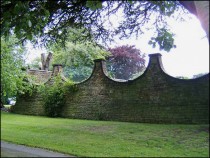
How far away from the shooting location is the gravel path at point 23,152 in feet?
26.6

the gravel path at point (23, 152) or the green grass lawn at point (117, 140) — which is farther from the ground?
the gravel path at point (23, 152)

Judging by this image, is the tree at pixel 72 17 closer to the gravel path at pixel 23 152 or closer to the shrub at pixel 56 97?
the gravel path at pixel 23 152

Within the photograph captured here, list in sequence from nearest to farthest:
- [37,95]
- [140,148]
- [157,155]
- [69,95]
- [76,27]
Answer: [157,155] < [140,148] < [76,27] < [69,95] < [37,95]

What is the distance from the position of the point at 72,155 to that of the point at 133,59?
107 feet

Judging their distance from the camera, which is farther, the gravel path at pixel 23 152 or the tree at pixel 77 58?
the tree at pixel 77 58

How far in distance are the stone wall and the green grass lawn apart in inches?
81.9

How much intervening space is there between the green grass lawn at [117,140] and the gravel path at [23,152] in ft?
1.12

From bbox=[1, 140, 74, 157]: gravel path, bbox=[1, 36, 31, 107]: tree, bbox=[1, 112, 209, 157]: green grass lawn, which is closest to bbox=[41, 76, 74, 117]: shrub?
bbox=[1, 36, 31, 107]: tree

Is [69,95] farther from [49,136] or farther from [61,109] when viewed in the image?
[49,136]

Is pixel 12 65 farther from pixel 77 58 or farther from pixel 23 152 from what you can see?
pixel 77 58

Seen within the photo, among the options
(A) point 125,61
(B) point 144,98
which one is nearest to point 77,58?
(A) point 125,61

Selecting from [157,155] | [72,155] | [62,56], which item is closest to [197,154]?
[157,155]

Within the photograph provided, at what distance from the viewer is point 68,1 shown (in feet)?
30.9

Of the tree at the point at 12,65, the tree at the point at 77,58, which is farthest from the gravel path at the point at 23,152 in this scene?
the tree at the point at 77,58
